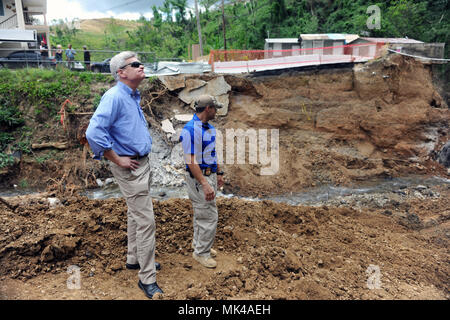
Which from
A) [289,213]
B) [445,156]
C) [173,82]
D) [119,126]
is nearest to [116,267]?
[119,126]

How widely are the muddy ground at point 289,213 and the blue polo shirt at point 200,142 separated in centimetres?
122

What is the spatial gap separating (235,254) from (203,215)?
737 mm

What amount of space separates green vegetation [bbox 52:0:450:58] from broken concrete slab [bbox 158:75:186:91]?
13.1m

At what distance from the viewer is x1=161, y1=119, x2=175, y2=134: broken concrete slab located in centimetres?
966

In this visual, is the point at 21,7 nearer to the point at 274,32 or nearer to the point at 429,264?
the point at 274,32

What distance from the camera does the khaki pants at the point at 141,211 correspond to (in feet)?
9.92

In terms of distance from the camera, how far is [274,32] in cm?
2277

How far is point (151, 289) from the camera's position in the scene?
298 centimetres

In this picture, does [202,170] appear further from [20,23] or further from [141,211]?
[20,23]

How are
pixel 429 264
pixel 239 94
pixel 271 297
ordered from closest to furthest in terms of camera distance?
pixel 271 297 < pixel 429 264 < pixel 239 94

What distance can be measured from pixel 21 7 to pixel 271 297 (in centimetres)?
2281

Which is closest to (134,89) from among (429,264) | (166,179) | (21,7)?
(429,264)

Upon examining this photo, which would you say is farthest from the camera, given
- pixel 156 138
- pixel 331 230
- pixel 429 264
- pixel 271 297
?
pixel 156 138

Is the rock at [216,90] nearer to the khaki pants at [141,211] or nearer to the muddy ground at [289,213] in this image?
the muddy ground at [289,213]
